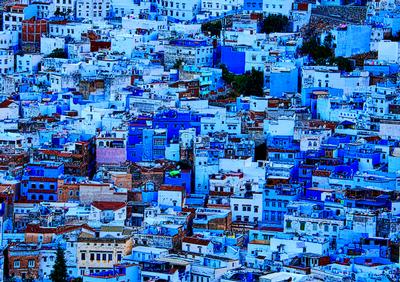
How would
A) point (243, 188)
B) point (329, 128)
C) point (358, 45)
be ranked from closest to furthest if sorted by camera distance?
point (243, 188), point (329, 128), point (358, 45)

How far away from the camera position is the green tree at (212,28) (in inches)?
2462

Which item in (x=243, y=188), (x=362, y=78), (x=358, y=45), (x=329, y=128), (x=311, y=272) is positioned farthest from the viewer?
(x=358, y=45)

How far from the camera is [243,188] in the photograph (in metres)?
46.3

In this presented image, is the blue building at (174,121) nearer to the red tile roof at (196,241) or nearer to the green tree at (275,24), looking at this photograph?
the red tile roof at (196,241)

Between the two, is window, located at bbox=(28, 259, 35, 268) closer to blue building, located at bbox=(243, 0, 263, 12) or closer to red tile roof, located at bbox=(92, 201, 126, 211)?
red tile roof, located at bbox=(92, 201, 126, 211)

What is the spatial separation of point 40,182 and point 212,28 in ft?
54.7

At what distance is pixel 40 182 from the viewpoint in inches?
1863

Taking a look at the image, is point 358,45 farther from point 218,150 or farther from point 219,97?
point 218,150

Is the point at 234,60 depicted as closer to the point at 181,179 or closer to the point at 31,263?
the point at 181,179

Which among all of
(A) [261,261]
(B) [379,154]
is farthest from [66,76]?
(A) [261,261]

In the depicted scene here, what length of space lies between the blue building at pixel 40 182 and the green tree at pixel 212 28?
15485 mm

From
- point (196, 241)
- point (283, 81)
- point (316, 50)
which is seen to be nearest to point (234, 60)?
point (316, 50)

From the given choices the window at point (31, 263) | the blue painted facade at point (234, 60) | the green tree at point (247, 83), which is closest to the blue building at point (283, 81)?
the green tree at point (247, 83)

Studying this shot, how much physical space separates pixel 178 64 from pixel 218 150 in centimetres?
1051
